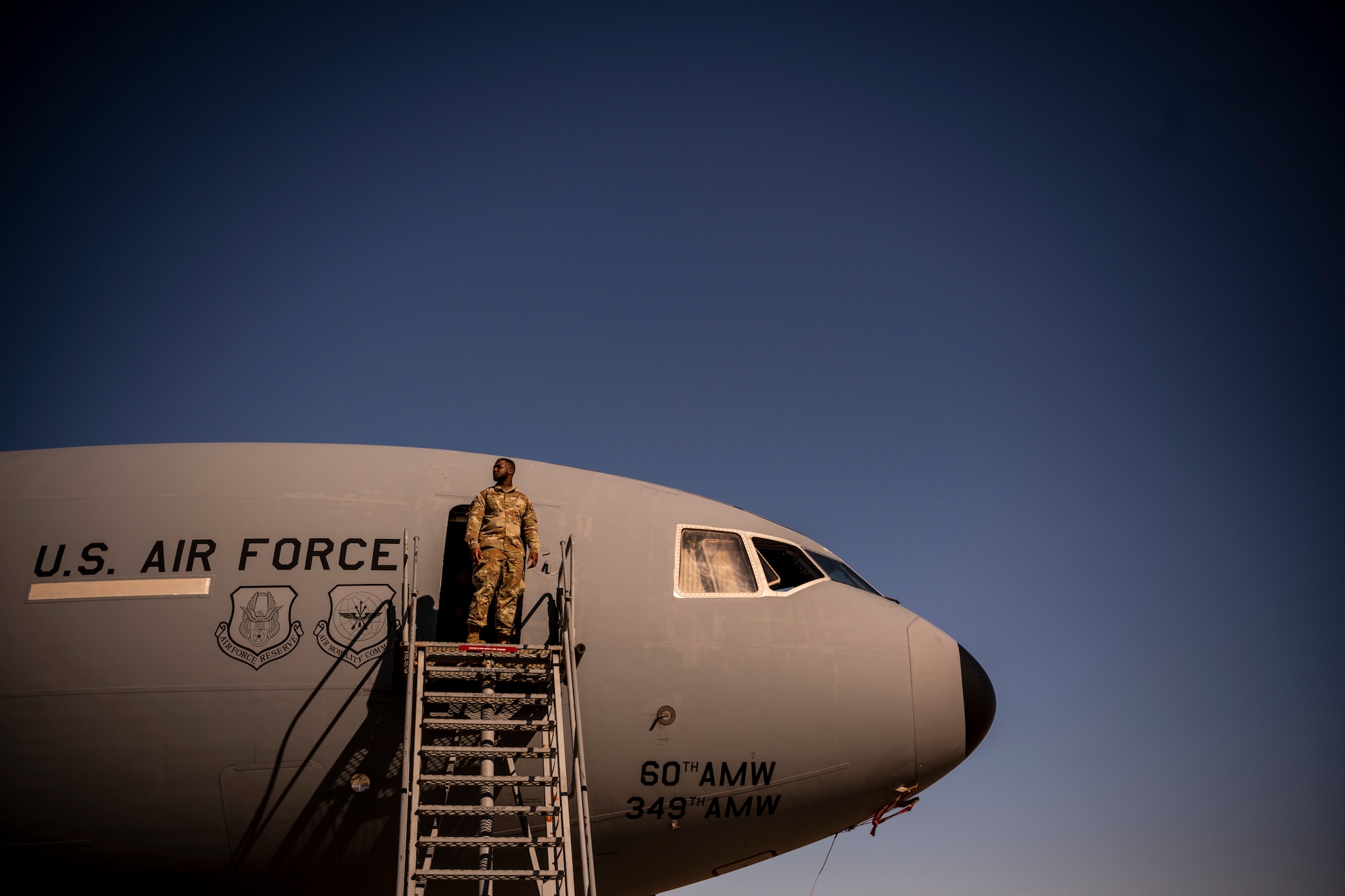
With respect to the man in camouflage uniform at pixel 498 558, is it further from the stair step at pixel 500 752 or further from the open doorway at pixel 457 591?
the stair step at pixel 500 752

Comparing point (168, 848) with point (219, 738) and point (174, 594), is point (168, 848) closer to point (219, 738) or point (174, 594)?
point (219, 738)

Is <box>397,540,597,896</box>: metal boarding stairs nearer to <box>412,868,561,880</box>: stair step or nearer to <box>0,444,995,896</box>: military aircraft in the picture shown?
<box>412,868,561,880</box>: stair step

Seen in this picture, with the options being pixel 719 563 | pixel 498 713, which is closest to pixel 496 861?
pixel 498 713

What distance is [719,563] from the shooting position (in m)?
11.0

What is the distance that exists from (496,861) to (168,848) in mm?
3052

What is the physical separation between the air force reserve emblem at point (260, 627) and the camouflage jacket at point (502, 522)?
6.12 feet

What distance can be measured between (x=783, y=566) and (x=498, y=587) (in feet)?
10.5

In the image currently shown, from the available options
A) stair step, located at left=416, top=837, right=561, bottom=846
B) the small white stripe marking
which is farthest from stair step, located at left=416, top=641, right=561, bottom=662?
the small white stripe marking

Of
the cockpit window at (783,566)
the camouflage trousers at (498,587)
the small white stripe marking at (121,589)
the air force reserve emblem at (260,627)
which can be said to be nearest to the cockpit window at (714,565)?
the cockpit window at (783,566)

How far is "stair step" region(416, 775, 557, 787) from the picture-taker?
8719 millimetres

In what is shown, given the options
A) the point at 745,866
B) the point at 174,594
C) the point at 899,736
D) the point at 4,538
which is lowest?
the point at 745,866

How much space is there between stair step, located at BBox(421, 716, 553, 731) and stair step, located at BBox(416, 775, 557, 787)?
1.37 ft

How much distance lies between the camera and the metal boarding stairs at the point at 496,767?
8594 mm

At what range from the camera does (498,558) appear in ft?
32.9
